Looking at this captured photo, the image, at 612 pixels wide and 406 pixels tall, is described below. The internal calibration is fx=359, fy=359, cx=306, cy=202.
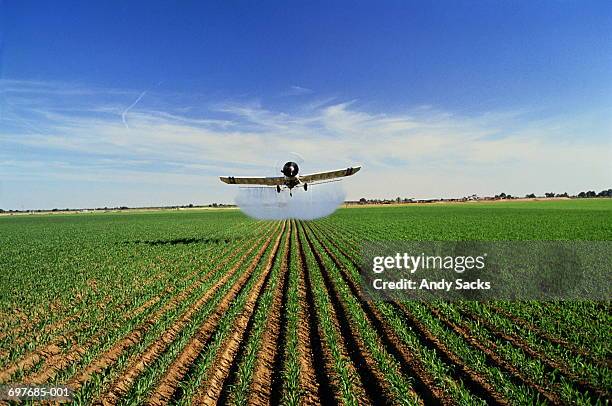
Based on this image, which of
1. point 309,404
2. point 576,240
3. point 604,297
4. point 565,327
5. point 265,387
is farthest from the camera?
point 576,240

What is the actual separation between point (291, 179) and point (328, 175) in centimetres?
436

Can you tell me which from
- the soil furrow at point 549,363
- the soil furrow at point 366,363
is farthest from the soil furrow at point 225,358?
the soil furrow at point 549,363

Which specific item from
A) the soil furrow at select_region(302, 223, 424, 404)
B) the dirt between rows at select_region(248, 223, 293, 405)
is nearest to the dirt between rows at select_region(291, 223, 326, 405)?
the dirt between rows at select_region(248, 223, 293, 405)

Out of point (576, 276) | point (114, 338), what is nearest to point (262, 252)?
point (114, 338)

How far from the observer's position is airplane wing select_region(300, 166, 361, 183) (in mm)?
34350

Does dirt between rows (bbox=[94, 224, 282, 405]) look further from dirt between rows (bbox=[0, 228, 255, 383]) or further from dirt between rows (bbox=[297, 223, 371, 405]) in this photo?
dirt between rows (bbox=[297, 223, 371, 405])

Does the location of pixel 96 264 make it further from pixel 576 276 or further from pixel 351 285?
pixel 576 276

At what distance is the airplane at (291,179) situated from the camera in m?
32.8

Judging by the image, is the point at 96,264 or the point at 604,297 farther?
the point at 96,264

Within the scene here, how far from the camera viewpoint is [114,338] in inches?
435

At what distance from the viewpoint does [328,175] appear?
35.8 meters

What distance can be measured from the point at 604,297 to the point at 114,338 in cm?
1833

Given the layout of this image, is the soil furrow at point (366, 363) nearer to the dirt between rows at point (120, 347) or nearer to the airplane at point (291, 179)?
the dirt between rows at point (120, 347)

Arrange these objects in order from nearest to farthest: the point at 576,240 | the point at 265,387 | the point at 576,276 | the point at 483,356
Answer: the point at 265,387, the point at 483,356, the point at 576,276, the point at 576,240
